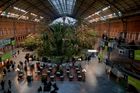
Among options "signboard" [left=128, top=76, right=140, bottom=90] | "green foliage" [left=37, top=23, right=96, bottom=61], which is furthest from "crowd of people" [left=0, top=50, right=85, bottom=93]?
"signboard" [left=128, top=76, right=140, bottom=90]

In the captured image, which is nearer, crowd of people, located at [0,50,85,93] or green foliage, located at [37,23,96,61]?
crowd of people, located at [0,50,85,93]

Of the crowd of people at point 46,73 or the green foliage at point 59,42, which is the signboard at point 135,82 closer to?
the crowd of people at point 46,73

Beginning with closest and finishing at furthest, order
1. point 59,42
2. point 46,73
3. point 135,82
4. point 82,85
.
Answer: point 135,82 < point 82,85 < point 46,73 < point 59,42

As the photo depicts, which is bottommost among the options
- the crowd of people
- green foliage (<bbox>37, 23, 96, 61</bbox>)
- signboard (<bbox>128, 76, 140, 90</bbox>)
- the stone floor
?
the stone floor

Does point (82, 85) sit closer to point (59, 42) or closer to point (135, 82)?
point (135, 82)

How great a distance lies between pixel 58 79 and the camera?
33344 mm

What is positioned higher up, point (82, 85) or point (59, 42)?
point (59, 42)

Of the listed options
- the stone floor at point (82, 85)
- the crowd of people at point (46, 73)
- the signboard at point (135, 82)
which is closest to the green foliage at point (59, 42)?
the crowd of people at point (46, 73)

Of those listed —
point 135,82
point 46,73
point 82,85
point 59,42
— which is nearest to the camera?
point 135,82

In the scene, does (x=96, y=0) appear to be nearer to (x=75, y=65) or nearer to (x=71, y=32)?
(x=71, y=32)

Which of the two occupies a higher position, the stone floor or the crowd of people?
the crowd of people

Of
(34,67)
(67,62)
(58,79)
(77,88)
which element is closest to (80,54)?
(67,62)

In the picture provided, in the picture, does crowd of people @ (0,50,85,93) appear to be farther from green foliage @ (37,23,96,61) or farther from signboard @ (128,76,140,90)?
signboard @ (128,76,140,90)

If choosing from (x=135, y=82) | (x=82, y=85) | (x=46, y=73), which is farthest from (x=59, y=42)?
(x=135, y=82)
